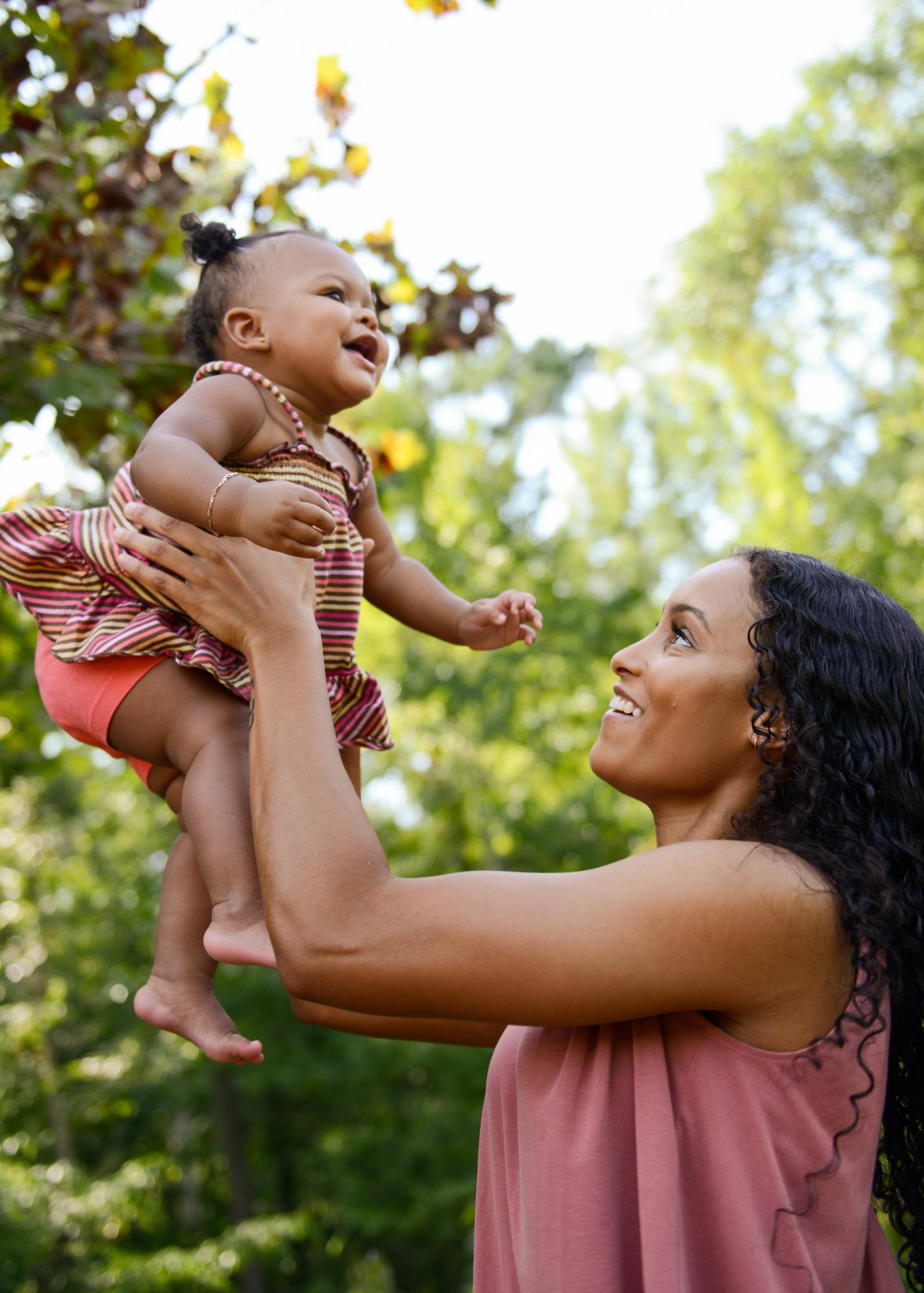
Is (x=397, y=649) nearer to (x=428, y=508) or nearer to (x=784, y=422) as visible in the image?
(x=428, y=508)

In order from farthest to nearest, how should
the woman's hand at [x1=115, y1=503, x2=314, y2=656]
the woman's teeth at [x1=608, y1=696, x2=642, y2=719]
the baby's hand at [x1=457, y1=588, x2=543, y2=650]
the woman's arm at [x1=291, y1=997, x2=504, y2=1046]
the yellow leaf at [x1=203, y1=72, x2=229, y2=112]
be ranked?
the yellow leaf at [x1=203, y1=72, x2=229, y2=112] → the baby's hand at [x1=457, y1=588, x2=543, y2=650] → the woman's arm at [x1=291, y1=997, x2=504, y2=1046] → the woman's teeth at [x1=608, y1=696, x2=642, y2=719] → the woman's hand at [x1=115, y1=503, x2=314, y2=656]

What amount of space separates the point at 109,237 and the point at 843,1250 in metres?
3.38

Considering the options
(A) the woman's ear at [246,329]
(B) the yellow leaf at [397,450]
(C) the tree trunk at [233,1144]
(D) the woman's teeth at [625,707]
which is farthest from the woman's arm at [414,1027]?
(C) the tree trunk at [233,1144]

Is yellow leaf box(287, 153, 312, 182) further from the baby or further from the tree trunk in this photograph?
the tree trunk

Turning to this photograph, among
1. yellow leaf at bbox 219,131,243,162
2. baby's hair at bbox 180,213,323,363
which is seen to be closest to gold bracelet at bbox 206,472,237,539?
baby's hair at bbox 180,213,323,363

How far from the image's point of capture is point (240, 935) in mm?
1771

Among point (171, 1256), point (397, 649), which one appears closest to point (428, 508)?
point (397, 649)

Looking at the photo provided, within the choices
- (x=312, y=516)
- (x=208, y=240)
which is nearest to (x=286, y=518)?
(x=312, y=516)

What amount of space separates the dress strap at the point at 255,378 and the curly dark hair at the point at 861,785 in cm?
82

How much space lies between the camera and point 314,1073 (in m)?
13.5

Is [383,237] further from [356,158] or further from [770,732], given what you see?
[770,732]

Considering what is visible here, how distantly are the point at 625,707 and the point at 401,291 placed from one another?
8.00 ft

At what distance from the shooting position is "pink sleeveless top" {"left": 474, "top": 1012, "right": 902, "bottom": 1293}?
5.20ft

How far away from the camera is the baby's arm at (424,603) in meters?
2.32
